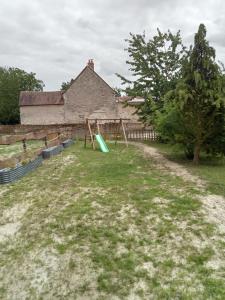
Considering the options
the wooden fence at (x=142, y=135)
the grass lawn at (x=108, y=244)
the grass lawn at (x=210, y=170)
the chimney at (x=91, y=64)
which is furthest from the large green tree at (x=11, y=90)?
the grass lawn at (x=108, y=244)

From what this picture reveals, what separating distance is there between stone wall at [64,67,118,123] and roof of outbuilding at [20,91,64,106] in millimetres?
3469

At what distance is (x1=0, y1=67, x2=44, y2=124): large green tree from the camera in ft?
180

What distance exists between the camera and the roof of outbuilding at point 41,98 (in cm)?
4288

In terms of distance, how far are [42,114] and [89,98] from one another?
8278mm

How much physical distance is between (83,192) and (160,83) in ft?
57.1

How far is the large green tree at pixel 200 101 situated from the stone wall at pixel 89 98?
26245 mm

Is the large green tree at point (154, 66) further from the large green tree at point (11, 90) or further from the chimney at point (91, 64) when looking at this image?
the large green tree at point (11, 90)

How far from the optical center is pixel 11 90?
56.3 meters

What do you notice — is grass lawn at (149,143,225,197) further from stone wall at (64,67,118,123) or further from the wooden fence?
stone wall at (64,67,118,123)

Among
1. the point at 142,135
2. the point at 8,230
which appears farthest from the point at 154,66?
the point at 8,230

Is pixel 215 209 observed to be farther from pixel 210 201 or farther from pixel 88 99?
→ pixel 88 99

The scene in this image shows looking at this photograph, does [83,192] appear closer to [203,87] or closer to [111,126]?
[203,87]

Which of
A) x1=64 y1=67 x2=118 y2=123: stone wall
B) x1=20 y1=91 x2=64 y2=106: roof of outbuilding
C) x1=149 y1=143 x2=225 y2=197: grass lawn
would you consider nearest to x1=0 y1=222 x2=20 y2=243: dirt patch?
x1=149 y1=143 x2=225 y2=197: grass lawn

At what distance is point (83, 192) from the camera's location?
8.38 meters
